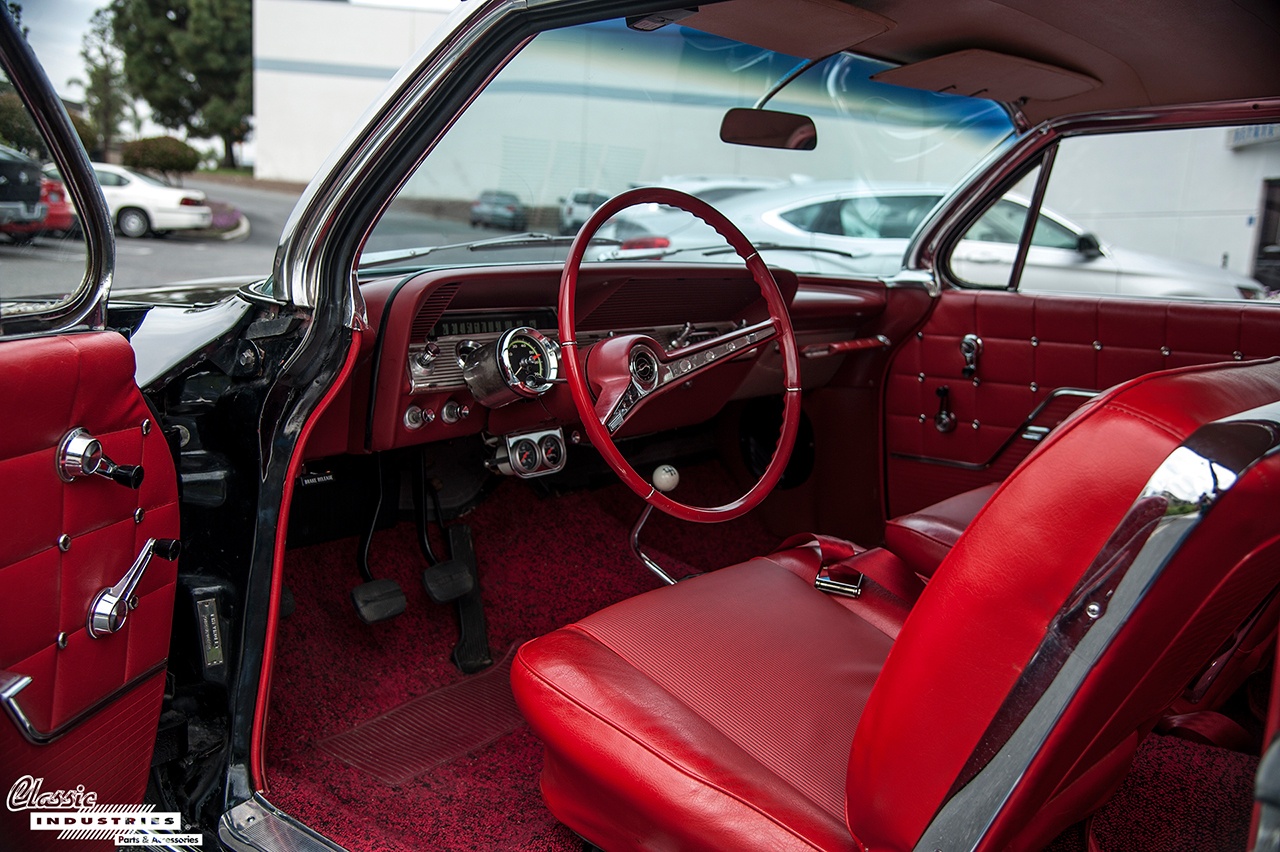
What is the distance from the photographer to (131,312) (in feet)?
5.13

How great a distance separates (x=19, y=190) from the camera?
3.97ft

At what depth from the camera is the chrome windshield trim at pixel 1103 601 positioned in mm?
729

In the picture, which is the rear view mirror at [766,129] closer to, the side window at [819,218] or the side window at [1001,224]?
the side window at [819,218]

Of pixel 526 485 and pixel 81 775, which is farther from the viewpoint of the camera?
pixel 526 485

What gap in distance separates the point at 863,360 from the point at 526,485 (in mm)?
1084

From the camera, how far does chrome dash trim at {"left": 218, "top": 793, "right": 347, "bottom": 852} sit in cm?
136

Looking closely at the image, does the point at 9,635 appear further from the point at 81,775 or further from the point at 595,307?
the point at 595,307

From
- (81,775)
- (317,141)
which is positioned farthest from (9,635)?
(317,141)

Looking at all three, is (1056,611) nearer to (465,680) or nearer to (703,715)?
(703,715)

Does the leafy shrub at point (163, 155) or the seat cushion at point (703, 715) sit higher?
the leafy shrub at point (163, 155)

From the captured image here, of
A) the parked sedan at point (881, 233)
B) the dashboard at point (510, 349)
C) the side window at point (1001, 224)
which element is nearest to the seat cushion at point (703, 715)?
the dashboard at point (510, 349)

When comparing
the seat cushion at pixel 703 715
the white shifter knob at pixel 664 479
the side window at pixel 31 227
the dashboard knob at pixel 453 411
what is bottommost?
the seat cushion at pixel 703 715

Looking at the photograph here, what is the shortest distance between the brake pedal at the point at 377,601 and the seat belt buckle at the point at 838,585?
100 centimetres

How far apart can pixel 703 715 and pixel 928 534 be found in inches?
33.3
